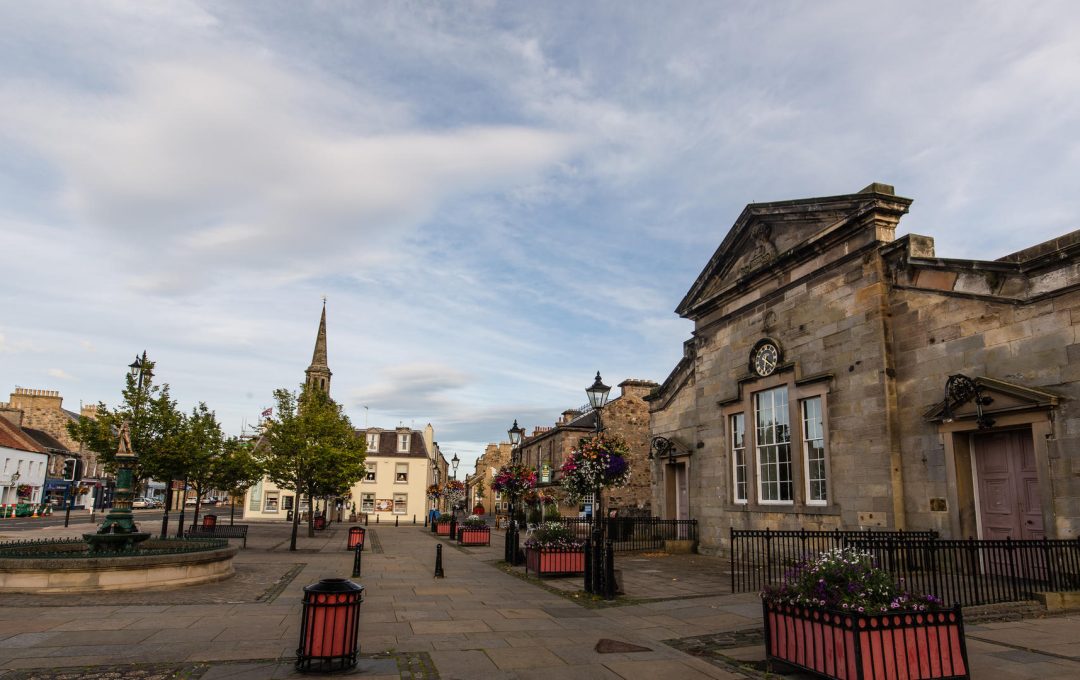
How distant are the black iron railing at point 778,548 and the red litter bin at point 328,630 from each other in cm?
712

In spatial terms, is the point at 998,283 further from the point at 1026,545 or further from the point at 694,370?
the point at 694,370

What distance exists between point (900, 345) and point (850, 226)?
10.2ft

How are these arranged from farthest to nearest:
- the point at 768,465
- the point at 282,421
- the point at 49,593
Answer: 1. the point at 282,421
2. the point at 768,465
3. the point at 49,593

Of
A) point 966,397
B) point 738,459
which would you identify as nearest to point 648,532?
point 738,459

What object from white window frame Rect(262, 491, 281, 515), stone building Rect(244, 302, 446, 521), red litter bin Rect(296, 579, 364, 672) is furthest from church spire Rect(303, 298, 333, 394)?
red litter bin Rect(296, 579, 364, 672)

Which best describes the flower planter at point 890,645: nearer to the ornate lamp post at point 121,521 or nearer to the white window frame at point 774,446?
the white window frame at point 774,446

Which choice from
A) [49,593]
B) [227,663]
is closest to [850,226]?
[227,663]

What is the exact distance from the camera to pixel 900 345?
14172mm

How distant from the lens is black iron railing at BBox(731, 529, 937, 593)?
39.9 feet

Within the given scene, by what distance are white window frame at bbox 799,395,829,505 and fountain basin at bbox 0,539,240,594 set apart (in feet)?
46.5

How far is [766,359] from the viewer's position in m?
18.3

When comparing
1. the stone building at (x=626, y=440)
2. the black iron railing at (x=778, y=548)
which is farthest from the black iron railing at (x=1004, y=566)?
the stone building at (x=626, y=440)

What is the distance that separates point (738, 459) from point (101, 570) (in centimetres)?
1616

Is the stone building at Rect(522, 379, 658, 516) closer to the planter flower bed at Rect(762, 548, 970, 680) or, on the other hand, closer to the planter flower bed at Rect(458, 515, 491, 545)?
the planter flower bed at Rect(458, 515, 491, 545)
